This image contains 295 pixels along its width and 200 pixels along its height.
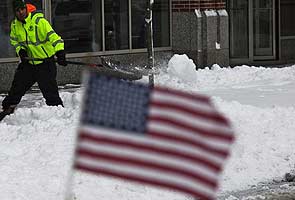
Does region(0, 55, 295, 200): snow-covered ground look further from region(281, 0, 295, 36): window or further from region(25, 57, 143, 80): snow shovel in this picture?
region(281, 0, 295, 36): window

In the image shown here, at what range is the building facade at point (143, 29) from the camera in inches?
601

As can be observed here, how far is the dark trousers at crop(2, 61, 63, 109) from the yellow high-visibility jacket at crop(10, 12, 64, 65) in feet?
0.39

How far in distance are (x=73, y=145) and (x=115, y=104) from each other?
5210 mm

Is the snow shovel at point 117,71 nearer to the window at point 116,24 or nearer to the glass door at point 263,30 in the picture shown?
the window at point 116,24

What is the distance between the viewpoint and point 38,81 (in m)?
10.9

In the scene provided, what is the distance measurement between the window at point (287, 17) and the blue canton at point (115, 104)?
16.6m

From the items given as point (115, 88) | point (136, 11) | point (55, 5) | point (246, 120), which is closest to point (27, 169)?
point (246, 120)

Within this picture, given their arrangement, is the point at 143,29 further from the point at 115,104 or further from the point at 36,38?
the point at 115,104

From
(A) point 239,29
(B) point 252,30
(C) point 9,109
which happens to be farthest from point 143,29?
(C) point 9,109

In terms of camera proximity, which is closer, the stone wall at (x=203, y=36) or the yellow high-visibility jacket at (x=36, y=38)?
the yellow high-visibility jacket at (x=36, y=38)

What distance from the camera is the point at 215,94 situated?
43.8 ft

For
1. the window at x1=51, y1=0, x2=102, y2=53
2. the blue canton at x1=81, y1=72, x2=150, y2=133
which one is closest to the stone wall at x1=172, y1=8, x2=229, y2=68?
the window at x1=51, y1=0, x2=102, y2=53

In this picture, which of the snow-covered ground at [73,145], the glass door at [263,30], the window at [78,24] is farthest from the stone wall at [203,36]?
the snow-covered ground at [73,145]

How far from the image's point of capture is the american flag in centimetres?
358
